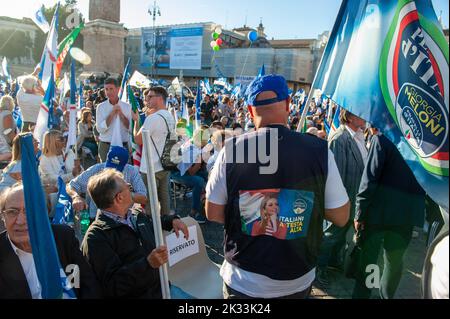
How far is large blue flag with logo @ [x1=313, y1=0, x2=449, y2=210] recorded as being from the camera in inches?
53.5

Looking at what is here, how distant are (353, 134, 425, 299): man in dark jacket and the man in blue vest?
96 cm

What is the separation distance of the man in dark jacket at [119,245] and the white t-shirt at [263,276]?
1.34ft

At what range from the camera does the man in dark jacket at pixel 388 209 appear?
94.1 inches

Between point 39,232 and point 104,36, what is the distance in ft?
69.4

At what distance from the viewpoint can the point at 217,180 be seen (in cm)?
165

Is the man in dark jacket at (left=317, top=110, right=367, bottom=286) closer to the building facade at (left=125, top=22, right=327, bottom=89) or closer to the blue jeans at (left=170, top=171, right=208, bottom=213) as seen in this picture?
the blue jeans at (left=170, top=171, right=208, bottom=213)

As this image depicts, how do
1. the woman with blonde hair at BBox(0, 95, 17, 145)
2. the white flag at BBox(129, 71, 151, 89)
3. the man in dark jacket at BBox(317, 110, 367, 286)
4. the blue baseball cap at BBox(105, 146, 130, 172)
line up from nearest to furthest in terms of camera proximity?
the man in dark jacket at BBox(317, 110, 367, 286) → the blue baseball cap at BBox(105, 146, 130, 172) → the woman with blonde hair at BBox(0, 95, 17, 145) → the white flag at BBox(129, 71, 151, 89)

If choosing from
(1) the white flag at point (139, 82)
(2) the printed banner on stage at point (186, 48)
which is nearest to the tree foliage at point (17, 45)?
(2) the printed banner on stage at point (186, 48)

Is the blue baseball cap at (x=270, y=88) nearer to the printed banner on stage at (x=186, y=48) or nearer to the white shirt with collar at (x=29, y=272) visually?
the white shirt with collar at (x=29, y=272)

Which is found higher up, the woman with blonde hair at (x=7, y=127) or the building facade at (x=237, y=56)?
the building facade at (x=237, y=56)

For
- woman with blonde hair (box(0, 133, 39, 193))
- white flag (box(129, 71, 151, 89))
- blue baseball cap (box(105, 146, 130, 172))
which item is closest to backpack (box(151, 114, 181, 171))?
blue baseball cap (box(105, 146, 130, 172))

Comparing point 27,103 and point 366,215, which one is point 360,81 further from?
point 27,103

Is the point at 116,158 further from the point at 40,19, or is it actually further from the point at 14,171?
the point at 40,19

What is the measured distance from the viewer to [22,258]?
1.79 m
